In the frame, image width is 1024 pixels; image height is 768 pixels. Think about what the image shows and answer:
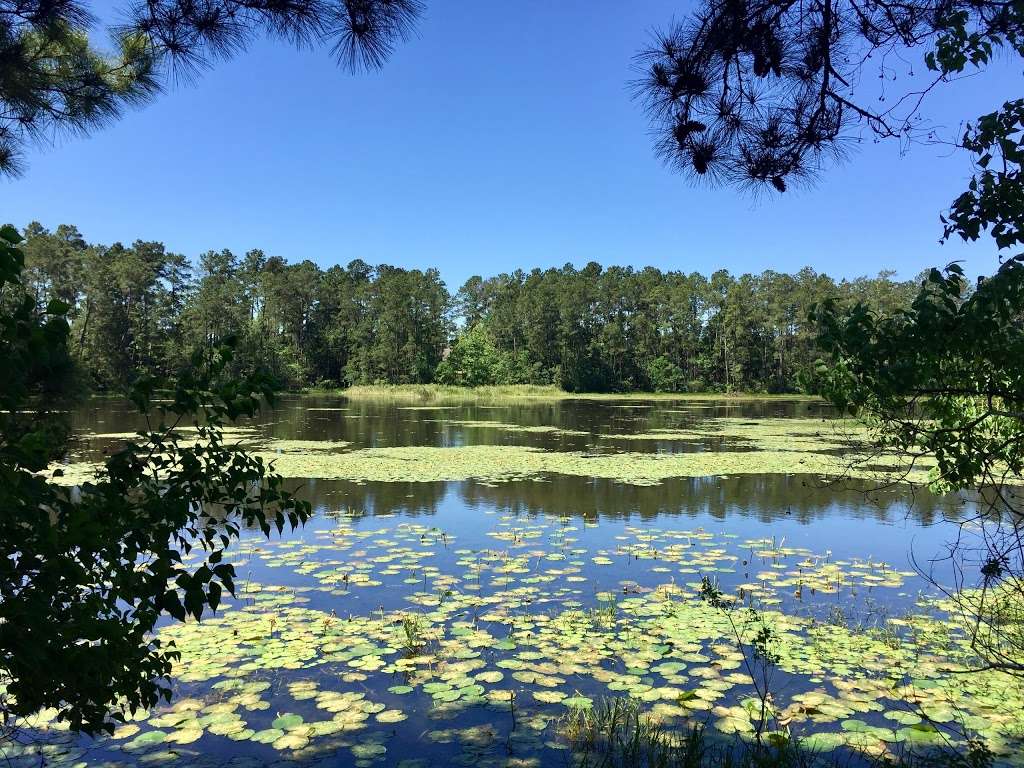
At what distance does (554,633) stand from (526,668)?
61 cm

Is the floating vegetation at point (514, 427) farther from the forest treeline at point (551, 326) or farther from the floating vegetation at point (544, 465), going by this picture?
the forest treeline at point (551, 326)

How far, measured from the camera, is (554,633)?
4895mm

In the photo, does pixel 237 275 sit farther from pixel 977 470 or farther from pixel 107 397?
pixel 977 470

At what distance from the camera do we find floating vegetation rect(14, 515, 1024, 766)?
3.44 m

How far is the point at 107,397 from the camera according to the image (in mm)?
34250

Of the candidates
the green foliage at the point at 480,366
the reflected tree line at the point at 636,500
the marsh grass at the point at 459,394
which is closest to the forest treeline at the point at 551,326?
the green foliage at the point at 480,366

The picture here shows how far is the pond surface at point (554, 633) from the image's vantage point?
3.50 m

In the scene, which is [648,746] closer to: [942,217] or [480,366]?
[942,217]

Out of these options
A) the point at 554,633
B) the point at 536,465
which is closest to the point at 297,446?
the point at 536,465

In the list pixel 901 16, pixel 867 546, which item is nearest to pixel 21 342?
pixel 901 16

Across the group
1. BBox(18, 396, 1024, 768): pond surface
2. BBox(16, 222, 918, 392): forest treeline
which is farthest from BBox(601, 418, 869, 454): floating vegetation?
BBox(16, 222, 918, 392): forest treeline

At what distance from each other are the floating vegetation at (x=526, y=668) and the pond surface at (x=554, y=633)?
2 cm

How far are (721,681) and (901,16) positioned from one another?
3.60 metres

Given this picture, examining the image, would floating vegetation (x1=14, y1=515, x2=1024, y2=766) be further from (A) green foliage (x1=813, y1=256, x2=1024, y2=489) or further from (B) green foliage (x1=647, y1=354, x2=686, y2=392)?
(B) green foliage (x1=647, y1=354, x2=686, y2=392)
